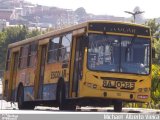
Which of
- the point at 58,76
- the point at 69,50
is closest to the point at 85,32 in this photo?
the point at 69,50

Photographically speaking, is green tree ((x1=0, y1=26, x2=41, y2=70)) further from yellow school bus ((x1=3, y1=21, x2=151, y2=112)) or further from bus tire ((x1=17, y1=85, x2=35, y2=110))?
yellow school bus ((x1=3, y1=21, x2=151, y2=112))

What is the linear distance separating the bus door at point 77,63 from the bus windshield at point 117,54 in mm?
419

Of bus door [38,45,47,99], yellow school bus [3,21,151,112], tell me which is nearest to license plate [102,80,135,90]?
yellow school bus [3,21,151,112]

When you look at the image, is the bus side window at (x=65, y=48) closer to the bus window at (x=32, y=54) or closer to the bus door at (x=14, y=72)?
the bus window at (x=32, y=54)

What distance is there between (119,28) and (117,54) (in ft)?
3.32

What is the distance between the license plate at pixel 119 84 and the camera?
17.6 meters

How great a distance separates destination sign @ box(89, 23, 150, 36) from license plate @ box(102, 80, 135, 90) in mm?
1601

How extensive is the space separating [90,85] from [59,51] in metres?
2.52

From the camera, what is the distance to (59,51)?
19578 mm

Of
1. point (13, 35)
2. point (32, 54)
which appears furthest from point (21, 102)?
point (13, 35)

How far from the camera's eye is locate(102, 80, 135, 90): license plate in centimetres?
1762

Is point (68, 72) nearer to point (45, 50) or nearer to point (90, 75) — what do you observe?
point (90, 75)

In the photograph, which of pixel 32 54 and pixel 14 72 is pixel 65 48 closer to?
pixel 32 54

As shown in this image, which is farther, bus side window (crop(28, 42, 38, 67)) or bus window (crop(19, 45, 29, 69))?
bus window (crop(19, 45, 29, 69))
